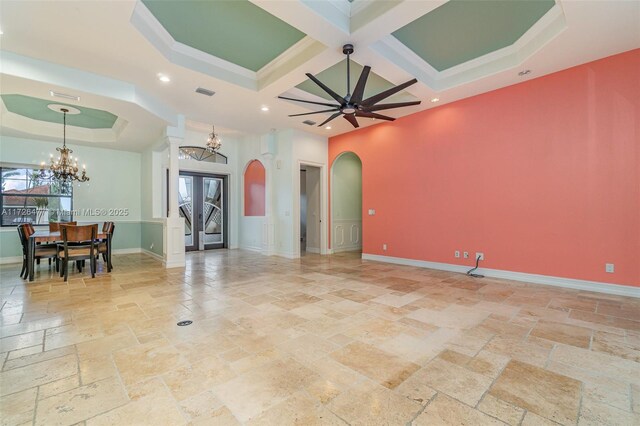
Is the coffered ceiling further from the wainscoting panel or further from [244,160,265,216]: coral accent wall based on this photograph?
the wainscoting panel

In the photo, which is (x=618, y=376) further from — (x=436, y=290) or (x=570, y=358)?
(x=436, y=290)

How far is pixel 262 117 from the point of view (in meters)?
6.03

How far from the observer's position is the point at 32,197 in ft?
22.2

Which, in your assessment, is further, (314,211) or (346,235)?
(346,235)

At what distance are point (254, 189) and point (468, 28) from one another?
6.64 metres

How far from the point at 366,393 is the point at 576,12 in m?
4.24

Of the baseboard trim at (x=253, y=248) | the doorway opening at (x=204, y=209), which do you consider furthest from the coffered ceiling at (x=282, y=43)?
the baseboard trim at (x=253, y=248)

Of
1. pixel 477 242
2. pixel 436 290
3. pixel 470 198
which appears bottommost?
pixel 436 290

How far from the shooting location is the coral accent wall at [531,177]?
3762 mm

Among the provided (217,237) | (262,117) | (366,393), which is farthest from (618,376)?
(217,237)

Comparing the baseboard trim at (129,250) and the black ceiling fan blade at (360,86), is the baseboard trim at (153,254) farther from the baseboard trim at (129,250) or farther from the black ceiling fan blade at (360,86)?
the black ceiling fan blade at (360,86)

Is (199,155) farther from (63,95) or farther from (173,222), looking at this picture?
(63,95)

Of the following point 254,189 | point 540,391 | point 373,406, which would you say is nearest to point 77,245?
point 254,189

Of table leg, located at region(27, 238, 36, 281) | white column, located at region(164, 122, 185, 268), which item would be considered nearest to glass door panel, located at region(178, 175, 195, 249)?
white column, located at region(164, 122, 185, 268)
